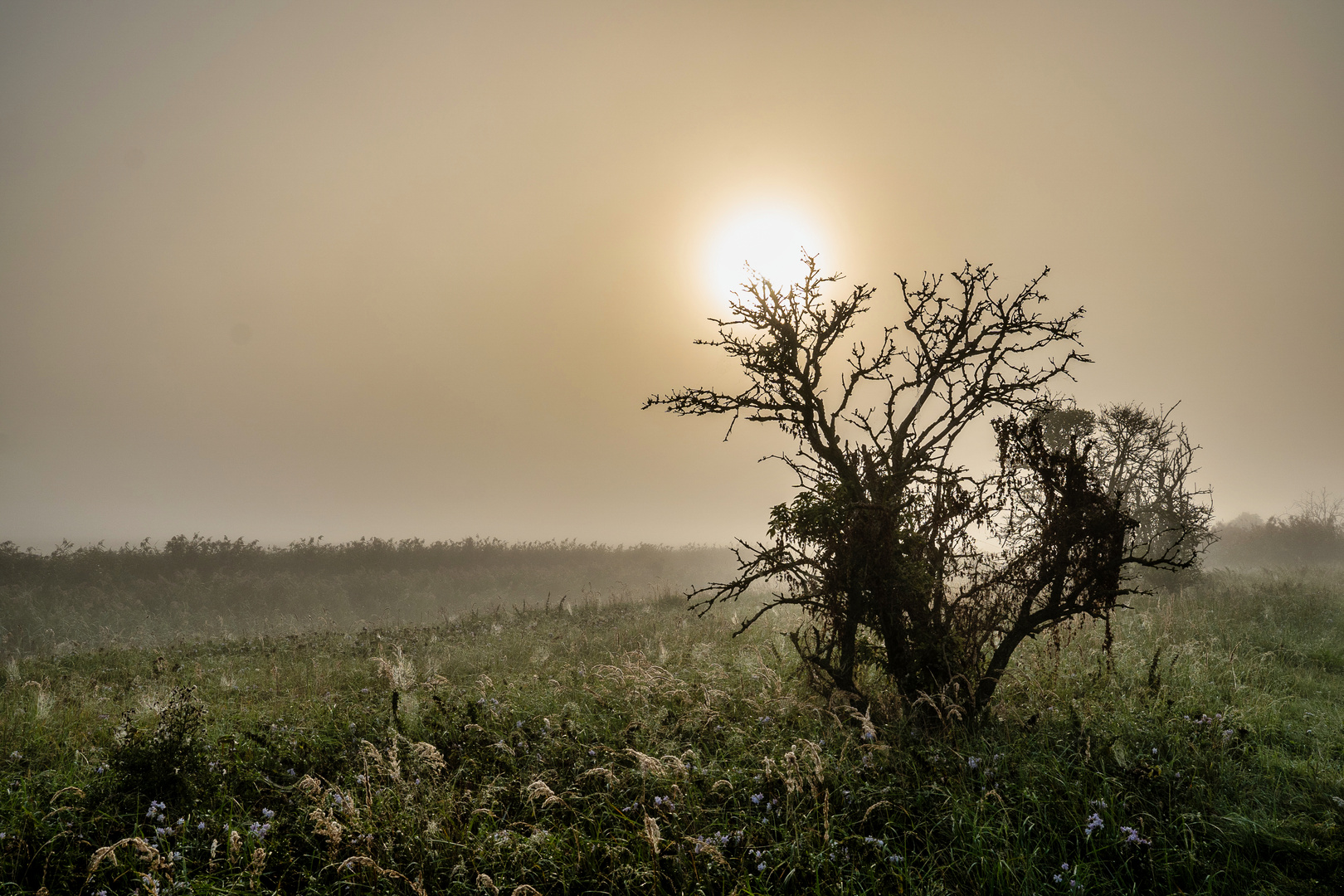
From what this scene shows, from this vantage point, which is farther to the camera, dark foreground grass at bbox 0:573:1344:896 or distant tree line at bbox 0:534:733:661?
distant tree line at bbox 0:534:733:661

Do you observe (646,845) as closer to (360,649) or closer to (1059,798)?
(1059,798)

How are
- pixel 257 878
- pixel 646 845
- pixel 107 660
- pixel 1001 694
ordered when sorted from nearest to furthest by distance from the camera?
pixel 257 878 < pixel 646 845 < pixel 1001 694 < pixel 107 660

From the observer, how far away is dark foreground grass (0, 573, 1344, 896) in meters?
3.90

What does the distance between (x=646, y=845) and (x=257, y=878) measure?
96.4 inches

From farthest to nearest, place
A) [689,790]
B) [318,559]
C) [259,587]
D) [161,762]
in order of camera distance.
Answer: [318,559], [259,587], [161,762], [689,790]

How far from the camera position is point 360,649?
12.7 metres

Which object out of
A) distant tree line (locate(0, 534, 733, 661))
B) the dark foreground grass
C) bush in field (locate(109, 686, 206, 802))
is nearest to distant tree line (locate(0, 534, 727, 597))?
distant tree line (locate(0, 534, 733, 661))

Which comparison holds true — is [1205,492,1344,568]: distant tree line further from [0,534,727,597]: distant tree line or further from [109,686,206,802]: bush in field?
[109,686,206,802]: bush in field

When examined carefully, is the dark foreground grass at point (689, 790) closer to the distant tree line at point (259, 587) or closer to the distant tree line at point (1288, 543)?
the distant tree line at point (259, 587)

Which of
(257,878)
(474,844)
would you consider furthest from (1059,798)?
(257,878)

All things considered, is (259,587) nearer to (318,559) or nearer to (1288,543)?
(318,559)

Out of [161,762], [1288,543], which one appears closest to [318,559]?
[161,762]

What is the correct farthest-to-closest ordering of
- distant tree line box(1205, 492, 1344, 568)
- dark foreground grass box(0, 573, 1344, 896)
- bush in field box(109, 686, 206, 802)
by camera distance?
distant tree line box(1205, 492, 1344, 568), bush in field box(109, 686, 206, 802), dark foreground grass box(0, 573, 1344, 896)

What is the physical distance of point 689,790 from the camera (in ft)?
15.9
